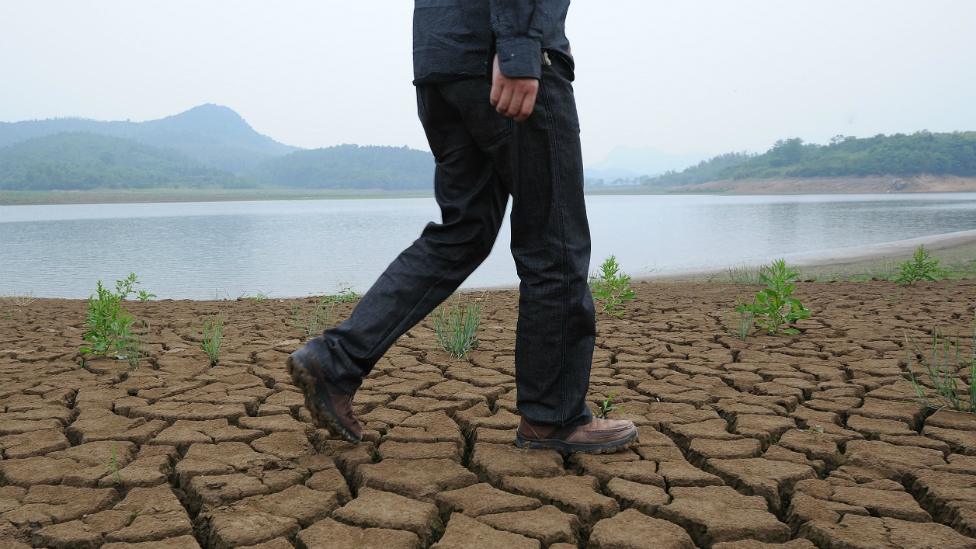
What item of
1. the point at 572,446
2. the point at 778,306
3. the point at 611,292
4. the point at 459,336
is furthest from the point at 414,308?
the point at 611,292

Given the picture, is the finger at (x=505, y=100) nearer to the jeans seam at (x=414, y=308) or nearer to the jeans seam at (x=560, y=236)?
the jeans seam at (x=560, y=236)

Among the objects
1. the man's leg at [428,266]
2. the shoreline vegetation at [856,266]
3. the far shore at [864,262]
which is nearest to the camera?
the man's leg at [428,266]

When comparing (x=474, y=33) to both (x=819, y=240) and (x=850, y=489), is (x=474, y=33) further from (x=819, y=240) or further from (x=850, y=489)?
(x=819, y=240)

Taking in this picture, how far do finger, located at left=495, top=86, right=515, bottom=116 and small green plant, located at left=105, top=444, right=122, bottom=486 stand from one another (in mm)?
1486

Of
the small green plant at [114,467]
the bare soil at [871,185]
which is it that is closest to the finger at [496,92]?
the small green plant at [114,467]

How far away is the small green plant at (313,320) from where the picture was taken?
15.5 ft

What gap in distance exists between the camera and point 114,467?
2.24 meters

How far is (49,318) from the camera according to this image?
5688 millimetres

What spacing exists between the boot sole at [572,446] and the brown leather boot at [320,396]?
1.78ft

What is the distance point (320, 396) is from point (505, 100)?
3.28 feet

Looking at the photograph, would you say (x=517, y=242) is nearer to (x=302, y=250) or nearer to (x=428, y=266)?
(x=428, y=266)

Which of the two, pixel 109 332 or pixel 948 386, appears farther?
pixel 109 332

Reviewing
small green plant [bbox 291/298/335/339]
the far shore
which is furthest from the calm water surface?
small green plant [bbox 291/298/335/339]

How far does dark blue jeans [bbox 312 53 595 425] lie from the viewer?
83.5 inches
